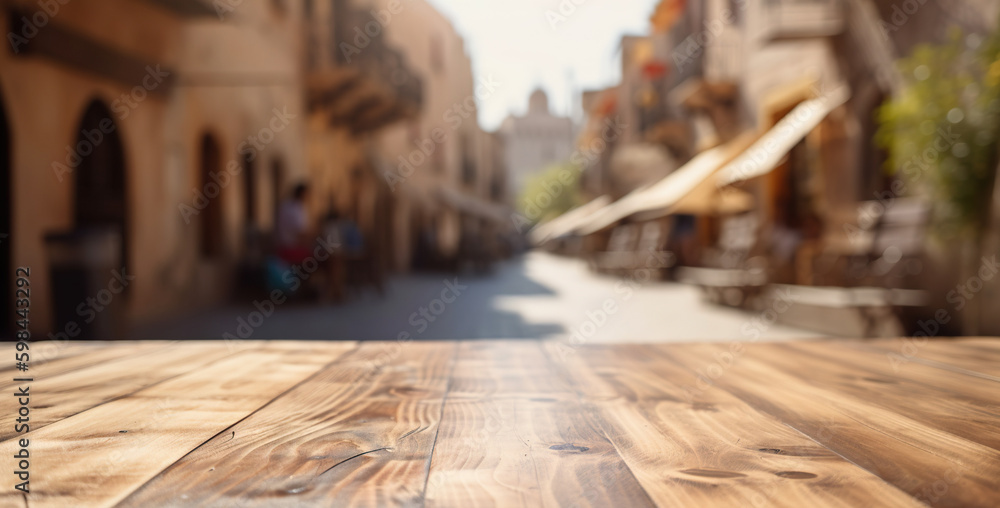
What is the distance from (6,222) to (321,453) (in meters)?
6.52

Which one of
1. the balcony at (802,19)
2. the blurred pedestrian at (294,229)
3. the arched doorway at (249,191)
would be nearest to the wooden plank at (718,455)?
the blurred pedestrian at (294,229)

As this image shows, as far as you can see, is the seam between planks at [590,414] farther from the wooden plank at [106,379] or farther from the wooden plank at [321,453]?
→ the wooden plank at [106,379]

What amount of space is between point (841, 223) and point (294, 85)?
935 cm

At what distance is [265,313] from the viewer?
27.5 ft

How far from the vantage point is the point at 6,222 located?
6.11m

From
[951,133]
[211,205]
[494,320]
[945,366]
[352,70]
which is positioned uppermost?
[352,70]

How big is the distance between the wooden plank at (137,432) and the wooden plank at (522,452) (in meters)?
0.36

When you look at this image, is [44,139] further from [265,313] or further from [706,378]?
[706,378]

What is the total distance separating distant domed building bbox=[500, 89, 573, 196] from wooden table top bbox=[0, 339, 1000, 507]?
294 feet

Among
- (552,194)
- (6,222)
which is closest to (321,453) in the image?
(6,222)

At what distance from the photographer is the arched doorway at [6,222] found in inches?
240

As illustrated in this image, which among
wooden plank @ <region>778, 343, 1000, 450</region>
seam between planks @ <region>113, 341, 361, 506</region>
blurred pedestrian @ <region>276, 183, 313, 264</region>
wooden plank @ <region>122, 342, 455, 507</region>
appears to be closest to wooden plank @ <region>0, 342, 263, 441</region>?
seam between planks @ <region>113, 341, 361, 506</region>

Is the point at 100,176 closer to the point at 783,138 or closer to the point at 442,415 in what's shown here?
the point at 783,138

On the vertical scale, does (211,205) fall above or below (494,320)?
above
